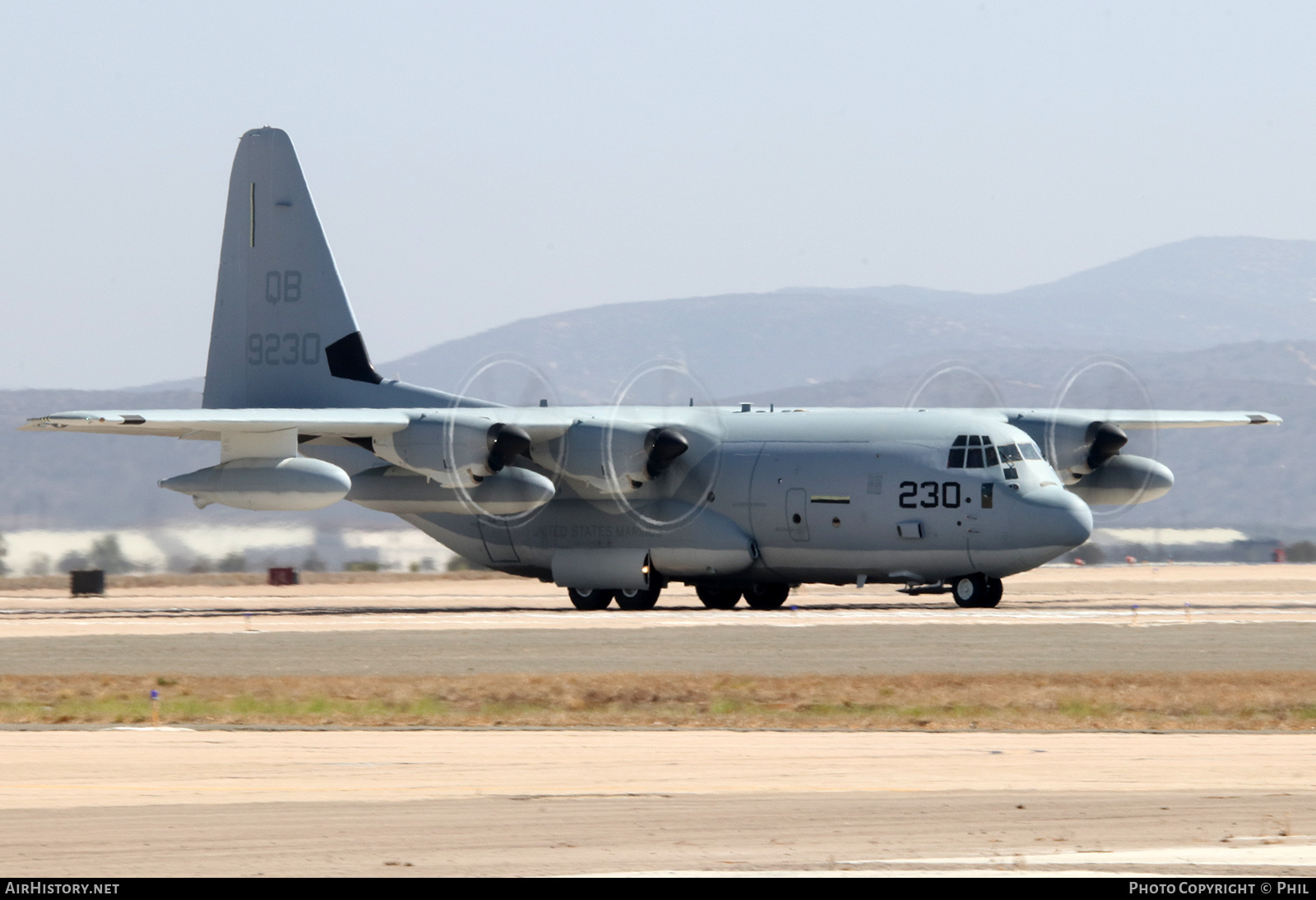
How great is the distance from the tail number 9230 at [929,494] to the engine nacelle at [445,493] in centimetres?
786

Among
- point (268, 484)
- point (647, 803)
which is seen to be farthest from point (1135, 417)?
point (647, 803)

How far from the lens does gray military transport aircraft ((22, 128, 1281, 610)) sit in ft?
129

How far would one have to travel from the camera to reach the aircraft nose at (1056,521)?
1539 inches

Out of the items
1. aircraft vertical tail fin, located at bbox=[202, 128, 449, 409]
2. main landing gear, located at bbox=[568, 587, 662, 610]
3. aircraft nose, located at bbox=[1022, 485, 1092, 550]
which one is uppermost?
aircraft vertical tail fin, located at bbox=[202, 128, 449, 409]

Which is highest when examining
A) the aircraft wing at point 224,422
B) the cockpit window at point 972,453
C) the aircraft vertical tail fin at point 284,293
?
the aircraft vertical tail fin at point 284,293

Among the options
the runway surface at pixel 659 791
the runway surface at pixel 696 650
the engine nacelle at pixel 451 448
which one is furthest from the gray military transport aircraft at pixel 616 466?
the runway surface at pixel 659 791

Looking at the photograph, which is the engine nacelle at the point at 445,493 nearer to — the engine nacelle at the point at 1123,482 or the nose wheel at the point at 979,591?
the nose wheel at the point at 979,591

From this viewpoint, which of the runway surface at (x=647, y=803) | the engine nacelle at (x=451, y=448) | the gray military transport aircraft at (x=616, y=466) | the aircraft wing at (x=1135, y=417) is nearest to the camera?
the runway surface at (x=647, y=803)

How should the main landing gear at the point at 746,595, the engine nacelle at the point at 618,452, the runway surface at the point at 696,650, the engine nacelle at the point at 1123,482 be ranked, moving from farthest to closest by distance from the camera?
the engine nacelle at the point at 1123,482
the main landing gear at the point at 746,595
the engine nacelle at the point at 618,452
the runway surface at the point at 696,650

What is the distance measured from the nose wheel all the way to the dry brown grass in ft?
52.1

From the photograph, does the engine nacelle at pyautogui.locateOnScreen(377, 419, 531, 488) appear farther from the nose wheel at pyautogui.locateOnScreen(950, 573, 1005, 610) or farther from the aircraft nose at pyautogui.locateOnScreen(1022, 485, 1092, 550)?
the aircraft nose at pyautogui.locateOnScreen(1022, 485, 1092, 550)

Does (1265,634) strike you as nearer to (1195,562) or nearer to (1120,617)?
(1120,617)

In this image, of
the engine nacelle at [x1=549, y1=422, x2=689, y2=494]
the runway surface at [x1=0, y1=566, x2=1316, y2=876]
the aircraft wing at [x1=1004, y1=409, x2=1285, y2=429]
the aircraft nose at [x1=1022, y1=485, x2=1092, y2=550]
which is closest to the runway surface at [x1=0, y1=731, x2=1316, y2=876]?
the runway surface at [x1=0, y1=566, x2=1316, y2=876]

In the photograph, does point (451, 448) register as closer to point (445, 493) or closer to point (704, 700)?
point (445, 493)
